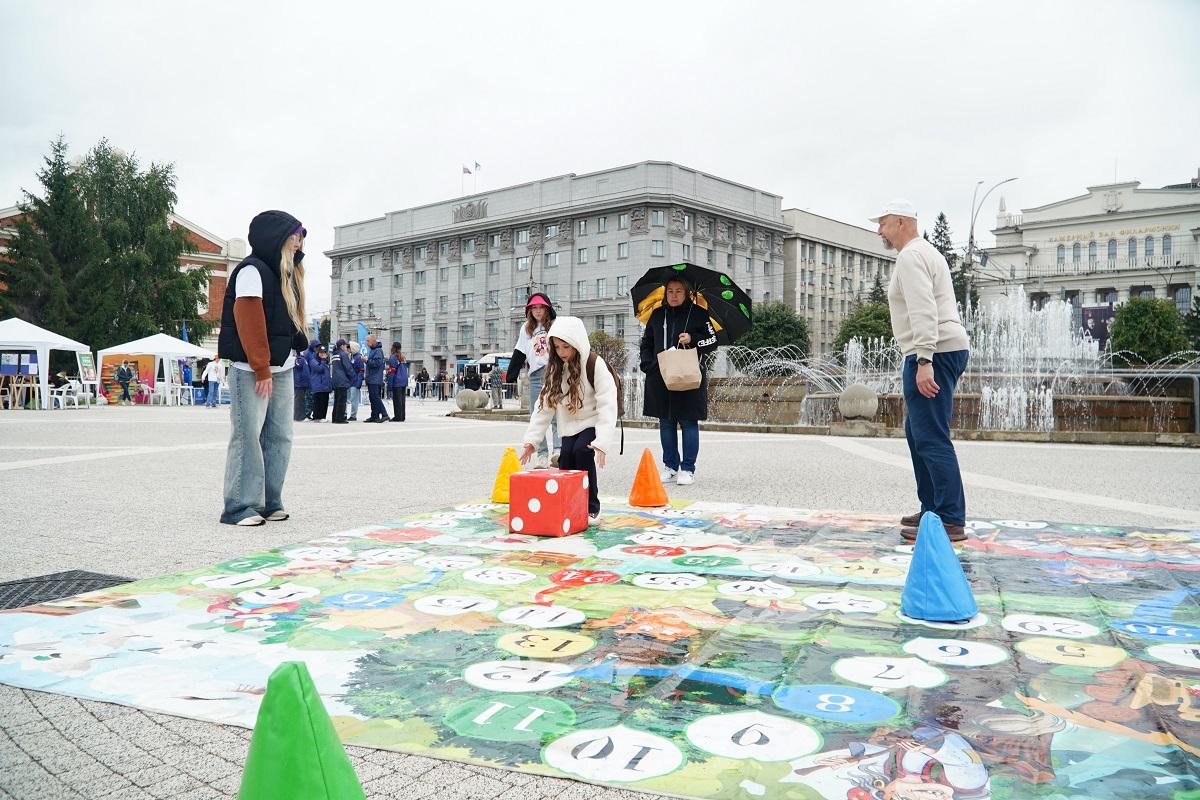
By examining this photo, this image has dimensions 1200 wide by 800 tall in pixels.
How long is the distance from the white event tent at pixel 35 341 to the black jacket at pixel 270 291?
71.9ft

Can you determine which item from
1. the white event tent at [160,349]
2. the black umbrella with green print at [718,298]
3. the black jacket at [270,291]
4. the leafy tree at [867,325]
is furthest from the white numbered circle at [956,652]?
the leafy tree at [867,325]

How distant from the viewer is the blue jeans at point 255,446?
541 cm

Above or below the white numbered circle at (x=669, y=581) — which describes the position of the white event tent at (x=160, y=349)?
above

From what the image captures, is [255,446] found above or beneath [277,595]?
above

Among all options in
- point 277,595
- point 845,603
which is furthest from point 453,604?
point 845,603

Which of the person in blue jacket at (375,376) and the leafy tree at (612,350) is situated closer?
the person in blue jacket at (375,376)

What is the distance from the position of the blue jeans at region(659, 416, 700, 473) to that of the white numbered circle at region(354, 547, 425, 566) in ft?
11.5

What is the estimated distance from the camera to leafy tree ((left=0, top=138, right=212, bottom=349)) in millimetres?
42688

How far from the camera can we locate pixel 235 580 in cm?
382

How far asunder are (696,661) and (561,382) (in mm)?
3203

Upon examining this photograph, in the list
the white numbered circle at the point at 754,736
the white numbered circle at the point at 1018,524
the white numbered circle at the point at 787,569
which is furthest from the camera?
the white numbered circle at the point at 1018,524

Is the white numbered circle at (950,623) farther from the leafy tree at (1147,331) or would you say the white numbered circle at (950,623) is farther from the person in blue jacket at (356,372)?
the leafy tree at (1147,331)

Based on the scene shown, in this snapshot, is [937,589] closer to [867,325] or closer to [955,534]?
[955,534]

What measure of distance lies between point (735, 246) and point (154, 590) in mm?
69309
